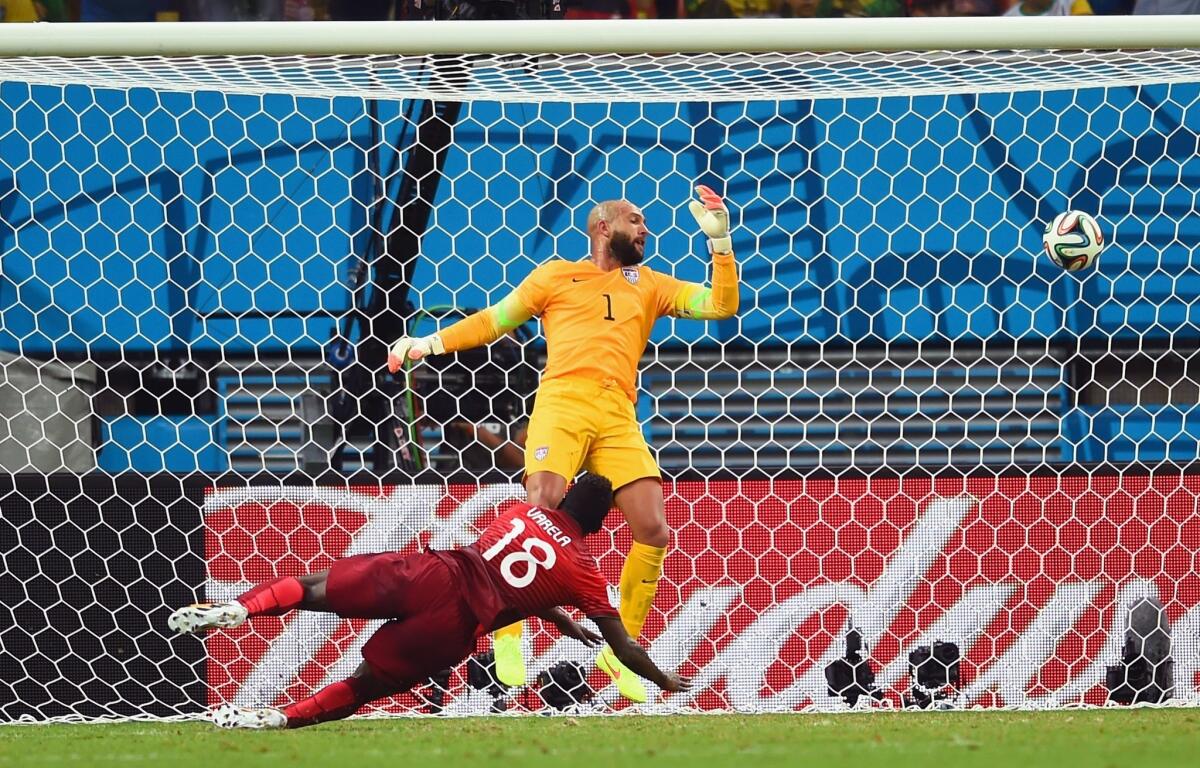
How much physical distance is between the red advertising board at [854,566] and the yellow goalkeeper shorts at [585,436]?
2.06 ft

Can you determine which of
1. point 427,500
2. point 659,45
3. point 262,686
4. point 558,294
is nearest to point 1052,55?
point 659,45

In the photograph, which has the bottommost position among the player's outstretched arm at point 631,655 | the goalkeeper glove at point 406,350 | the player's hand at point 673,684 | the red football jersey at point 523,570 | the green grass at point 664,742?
the green grass at point 664,742

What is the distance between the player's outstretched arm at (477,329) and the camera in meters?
5.13

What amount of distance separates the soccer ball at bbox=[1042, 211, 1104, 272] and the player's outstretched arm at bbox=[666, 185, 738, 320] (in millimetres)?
1081

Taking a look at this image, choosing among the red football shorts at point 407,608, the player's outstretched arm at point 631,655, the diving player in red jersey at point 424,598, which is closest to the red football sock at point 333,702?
the diving player in red jersey at point 424,598

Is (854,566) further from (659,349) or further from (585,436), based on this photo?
(659,349)

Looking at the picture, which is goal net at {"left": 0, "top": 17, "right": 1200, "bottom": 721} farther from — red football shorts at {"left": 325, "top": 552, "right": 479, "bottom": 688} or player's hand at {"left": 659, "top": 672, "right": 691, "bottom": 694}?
red football shorts at {"left": 325, "top": 552, "right": 479, "bottom": 688}

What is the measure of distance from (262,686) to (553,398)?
1.55 meters

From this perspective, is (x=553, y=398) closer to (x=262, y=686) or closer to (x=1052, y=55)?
(x=262, y=686)

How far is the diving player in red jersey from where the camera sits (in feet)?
13.6

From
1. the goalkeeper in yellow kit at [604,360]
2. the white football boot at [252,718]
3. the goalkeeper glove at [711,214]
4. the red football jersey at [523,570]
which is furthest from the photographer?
the goalkeeper in yellow kit at [604,360]

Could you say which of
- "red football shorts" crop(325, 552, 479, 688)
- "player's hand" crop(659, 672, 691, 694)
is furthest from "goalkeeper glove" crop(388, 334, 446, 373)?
"player's hand" crop(659, 672, 691, 694)

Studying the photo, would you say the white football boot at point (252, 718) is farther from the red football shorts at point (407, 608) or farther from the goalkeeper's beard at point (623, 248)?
the goalkeeper's beard at point (623, 248)

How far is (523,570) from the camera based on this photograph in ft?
13.9
